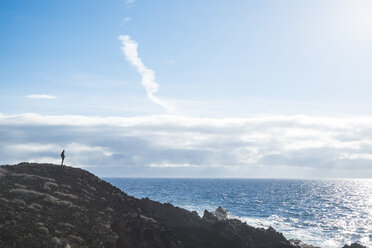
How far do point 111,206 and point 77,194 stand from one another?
4.74 meters

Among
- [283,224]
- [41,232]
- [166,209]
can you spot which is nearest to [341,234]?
[283,224]

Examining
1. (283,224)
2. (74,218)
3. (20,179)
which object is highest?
(20,179)

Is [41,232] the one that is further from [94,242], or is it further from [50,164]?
[50,164]

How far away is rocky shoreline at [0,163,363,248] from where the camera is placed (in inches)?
1156

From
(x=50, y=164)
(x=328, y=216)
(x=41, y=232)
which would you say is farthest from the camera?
(x=328, y=216)

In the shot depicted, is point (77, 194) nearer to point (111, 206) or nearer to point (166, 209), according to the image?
point (111, 206)

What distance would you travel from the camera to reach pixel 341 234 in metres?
68.1

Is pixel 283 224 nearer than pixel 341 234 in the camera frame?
No

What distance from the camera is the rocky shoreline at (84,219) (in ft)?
96.4

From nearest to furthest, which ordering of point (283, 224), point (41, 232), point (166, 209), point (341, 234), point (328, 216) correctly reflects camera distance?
point (41, 232) < point (166, 209) < point (341, 234) < point (283, 224) < point (328, 216)

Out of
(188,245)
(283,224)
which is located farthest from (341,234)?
(188,245)

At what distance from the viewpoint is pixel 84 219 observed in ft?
114

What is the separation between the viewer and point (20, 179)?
43156mm

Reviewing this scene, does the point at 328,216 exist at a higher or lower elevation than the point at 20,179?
lower
